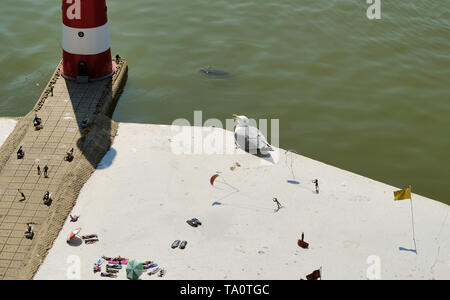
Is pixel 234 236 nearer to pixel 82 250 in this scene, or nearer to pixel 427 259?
pixel 82 250

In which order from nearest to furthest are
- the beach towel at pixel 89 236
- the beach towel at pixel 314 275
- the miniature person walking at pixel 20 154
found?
1. the beach towel at pixel 314 275
2. the beach towel at pixel 89 236
3. the miniature person walking at pixel 20 154

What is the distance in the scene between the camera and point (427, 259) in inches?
553

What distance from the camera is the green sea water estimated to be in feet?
64.1

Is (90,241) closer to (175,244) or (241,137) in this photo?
(175,244)

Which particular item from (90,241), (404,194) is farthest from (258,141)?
(90,241)

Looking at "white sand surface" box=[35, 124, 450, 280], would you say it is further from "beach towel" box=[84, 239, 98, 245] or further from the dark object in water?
the dark object in water

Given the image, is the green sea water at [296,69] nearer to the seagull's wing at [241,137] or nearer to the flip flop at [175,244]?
the seagull's wing at [241,137]

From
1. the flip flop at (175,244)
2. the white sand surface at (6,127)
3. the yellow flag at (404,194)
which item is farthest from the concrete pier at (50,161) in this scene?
the yellow flag at (404,194)

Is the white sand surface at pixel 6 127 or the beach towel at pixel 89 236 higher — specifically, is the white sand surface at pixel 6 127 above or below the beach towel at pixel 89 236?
above

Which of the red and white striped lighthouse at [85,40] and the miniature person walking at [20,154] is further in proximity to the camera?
the red and white striped lighthouse at [85,40]

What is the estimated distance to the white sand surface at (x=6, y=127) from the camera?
18078mm

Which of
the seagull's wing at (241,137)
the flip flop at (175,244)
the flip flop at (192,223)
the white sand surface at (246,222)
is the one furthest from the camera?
the seagull's wing at (241,137)

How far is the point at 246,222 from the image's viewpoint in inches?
588

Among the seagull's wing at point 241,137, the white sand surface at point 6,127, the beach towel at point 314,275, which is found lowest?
the beach towel at point 314,275
